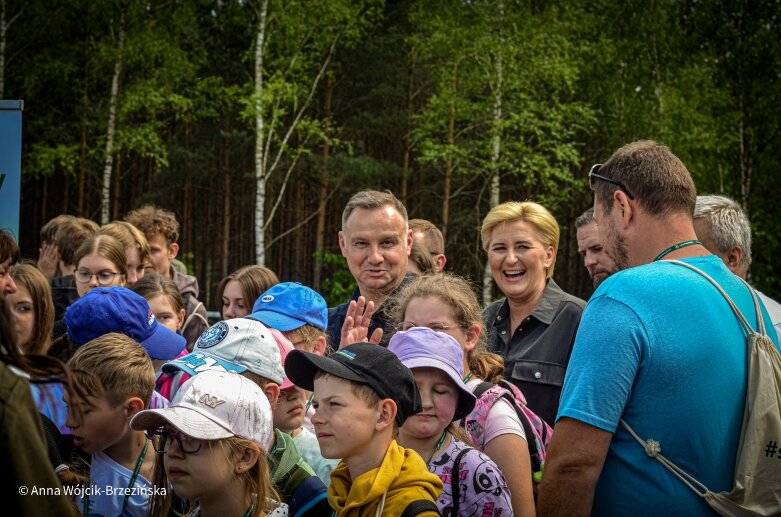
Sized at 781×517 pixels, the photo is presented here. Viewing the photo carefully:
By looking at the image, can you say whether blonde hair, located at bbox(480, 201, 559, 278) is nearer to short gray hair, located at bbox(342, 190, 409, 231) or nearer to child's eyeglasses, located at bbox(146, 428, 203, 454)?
short gray hair, located at bbox(342, 190, 409, 231)

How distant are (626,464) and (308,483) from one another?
1167mm

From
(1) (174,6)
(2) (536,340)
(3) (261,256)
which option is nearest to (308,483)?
(2) (536,340)

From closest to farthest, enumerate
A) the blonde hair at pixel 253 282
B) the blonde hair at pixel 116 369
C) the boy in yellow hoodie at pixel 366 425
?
the boy in yellow hoodie at pixel 366 425
the blonde hair at pixel 116 369
the blonde hair at pixel 253 282

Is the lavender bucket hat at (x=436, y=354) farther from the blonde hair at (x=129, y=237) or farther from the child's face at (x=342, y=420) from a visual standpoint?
the blonde hair at (x=129, y=237)

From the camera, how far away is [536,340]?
439 cm

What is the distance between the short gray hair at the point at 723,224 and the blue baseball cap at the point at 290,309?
6.46 feet

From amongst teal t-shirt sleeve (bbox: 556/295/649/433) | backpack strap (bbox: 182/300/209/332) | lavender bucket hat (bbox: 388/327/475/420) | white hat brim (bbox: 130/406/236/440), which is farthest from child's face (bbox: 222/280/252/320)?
teal t-shirt sleeve (bbox: 556/295/649/433)

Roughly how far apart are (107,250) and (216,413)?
278 cm

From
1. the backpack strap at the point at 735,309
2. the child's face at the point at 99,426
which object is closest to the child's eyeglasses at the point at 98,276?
the child's face at the point at 99,426

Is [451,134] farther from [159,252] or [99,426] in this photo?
[99,426]

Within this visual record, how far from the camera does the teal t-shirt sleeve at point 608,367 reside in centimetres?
261

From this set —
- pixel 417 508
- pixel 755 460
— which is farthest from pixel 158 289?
pixel 755 460

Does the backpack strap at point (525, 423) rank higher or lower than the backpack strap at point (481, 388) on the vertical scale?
lower

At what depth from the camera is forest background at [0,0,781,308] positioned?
2061cm
